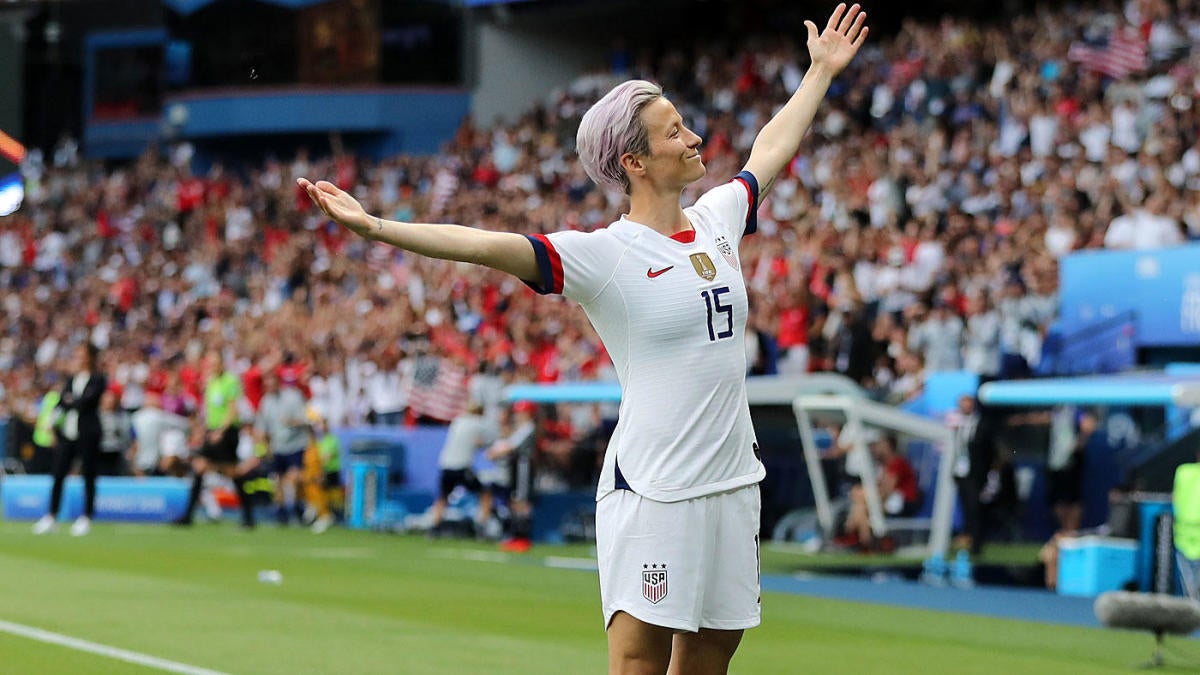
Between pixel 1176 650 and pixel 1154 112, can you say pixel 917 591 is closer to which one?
pixel 1176 650

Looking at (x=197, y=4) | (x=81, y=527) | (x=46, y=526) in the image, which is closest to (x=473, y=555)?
(x=81, y=527)

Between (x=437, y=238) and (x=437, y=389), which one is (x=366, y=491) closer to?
(x=437, y=389)

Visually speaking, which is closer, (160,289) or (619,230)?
(619,230)

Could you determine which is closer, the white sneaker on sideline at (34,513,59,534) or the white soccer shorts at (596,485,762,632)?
the white soccer shorts at (596,485,762,632)

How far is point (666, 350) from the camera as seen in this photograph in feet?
16.3

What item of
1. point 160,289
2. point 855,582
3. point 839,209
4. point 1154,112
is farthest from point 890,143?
point 160,289

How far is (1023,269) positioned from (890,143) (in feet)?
18.1

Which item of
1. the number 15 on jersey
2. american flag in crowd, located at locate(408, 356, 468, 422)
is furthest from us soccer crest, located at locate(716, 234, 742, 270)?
american flag in crowd, located at locate(408, 356, 468, 422)

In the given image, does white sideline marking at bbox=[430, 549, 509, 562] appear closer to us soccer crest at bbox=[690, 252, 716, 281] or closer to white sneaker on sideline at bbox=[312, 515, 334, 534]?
white sneaker on sideline at bbox=[312, 515, 334, 534]

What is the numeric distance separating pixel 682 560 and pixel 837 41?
7.26 ft

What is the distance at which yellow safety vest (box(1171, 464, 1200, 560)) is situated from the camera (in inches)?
527

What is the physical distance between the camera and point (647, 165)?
5.12 m

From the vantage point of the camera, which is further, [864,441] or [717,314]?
[864,441]

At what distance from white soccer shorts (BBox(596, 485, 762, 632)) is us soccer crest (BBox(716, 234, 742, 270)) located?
0.64 m
